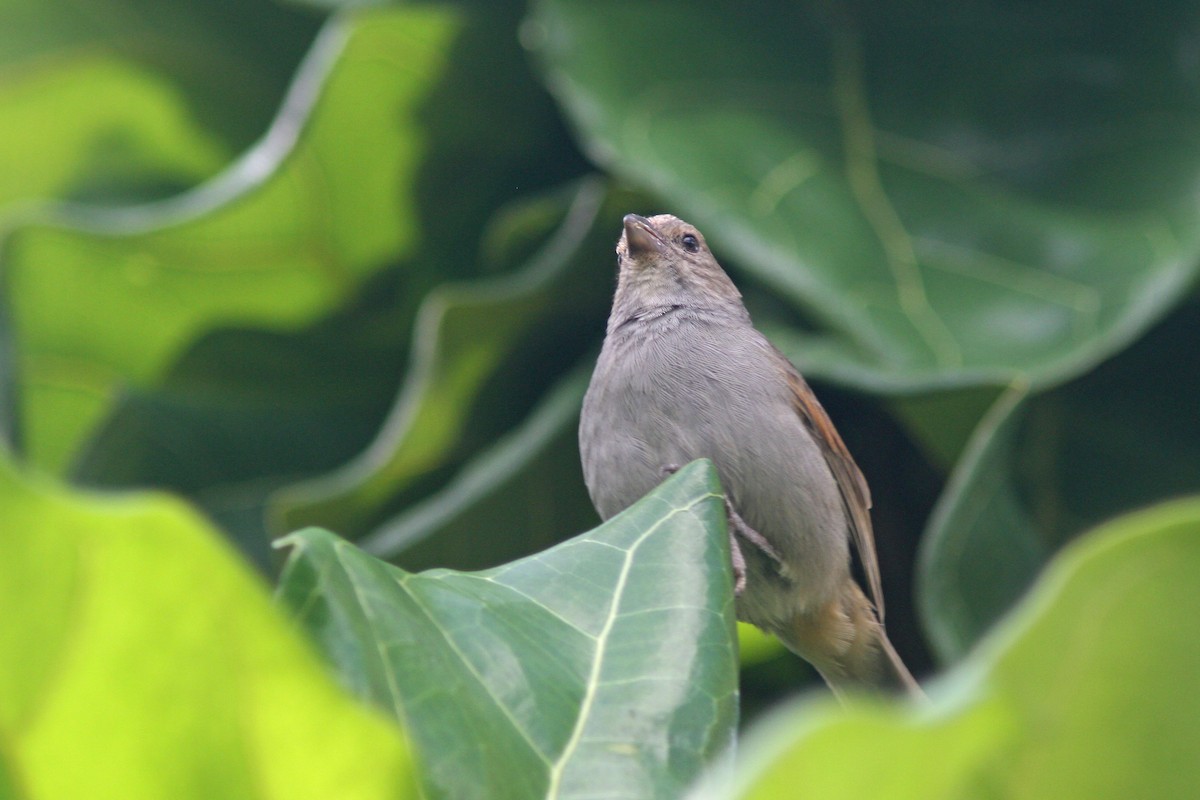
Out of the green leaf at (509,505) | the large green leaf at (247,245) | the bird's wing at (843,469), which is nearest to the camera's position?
the bird's wing at (843,469)

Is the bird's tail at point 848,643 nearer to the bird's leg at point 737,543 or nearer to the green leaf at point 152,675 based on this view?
the bird's leg at point 737,543

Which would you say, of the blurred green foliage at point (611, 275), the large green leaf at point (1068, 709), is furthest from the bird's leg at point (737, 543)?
the large green leaf at point (1068, 709)

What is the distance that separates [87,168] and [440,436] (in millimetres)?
1398

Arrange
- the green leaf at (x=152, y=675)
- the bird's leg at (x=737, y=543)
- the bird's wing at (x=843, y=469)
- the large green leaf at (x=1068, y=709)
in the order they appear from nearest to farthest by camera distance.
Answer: the large green leaf at (x=1068, y=709)
the green leaf at (x=152, y=675)
the bird's leg at (x=737, y=543)
the bird's wing at (x=843, y=469)

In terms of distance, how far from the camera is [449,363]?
9.04ft

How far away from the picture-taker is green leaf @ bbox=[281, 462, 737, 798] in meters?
1.17

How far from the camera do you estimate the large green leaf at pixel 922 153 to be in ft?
8.79

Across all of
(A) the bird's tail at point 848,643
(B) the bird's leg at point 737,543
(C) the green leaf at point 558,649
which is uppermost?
(C) the green leaf at point 558,649

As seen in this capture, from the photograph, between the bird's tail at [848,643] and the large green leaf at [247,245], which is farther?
the large green leaf at [247,245]

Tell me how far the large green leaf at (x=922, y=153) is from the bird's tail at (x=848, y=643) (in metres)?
0.46

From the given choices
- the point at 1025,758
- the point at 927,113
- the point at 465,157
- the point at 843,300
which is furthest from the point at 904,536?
the point at 1025,758

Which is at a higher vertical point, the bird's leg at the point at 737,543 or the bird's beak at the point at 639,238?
the bird's beak at the point at 639,238

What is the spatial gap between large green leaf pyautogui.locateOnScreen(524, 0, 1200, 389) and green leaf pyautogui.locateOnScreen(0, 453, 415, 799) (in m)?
1.78

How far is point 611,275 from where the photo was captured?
287 centimetres
